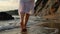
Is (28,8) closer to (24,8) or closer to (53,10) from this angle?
(24,8)

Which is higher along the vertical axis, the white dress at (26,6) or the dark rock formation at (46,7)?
the white dress at (26,6)

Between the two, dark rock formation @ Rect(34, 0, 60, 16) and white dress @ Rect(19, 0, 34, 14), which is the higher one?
white dress @ Rect(19, 0, 34, 14)

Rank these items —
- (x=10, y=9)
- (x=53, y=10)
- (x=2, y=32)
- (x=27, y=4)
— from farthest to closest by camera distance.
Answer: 1. (x=10, y=9)
2. (x=53, y=10)
3. (x=2, y=32)
4. (x=27, y=4)

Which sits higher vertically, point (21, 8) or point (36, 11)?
point (21, 8)

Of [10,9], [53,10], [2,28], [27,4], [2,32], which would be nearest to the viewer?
[27,4]

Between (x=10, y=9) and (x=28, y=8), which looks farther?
(x=10, y=9)

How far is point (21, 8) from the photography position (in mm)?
2977

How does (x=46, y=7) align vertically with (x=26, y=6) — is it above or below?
below

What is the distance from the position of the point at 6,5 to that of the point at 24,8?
4289 millimetres

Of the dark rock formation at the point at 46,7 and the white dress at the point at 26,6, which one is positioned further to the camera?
the dark rock formation at the point at 46,7

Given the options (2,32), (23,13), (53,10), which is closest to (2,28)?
(2,32)

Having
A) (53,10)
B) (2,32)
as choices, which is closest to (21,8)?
(2,32)

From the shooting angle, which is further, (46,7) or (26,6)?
(46,7)

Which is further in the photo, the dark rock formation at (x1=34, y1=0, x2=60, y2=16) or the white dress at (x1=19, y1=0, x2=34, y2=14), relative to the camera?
the dark rock formation at (x1=34, y1=0, x2=60, y2=16)
